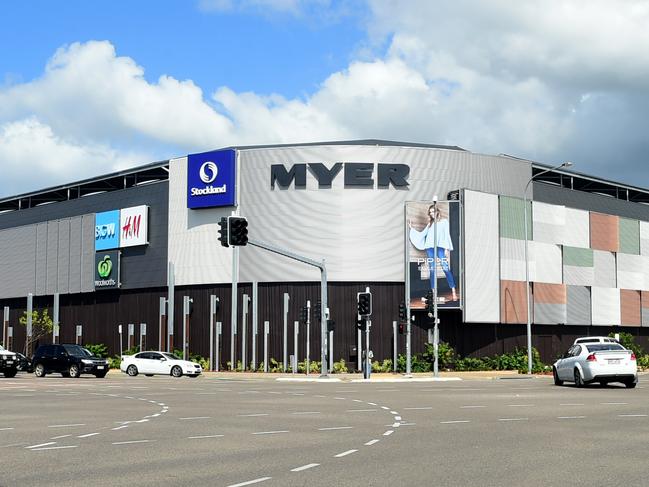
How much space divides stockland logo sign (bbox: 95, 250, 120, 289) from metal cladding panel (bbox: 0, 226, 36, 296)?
32.4 feet

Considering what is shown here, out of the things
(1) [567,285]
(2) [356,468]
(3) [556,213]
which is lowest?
(2) [356,468]

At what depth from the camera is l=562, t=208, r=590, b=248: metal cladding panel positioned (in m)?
69.9

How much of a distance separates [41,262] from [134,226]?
13411 mm

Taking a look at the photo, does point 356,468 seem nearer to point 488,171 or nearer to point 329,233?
point 329,233

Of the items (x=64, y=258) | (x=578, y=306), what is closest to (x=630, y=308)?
(x=578, y=306)

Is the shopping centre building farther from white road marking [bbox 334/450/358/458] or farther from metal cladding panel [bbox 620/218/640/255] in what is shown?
white road marking [bbox 334/450/358/458]

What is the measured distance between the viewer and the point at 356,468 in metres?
11.9

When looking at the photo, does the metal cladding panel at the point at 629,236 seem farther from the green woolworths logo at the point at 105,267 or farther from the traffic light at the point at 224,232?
the traffic light at the point at 224,232

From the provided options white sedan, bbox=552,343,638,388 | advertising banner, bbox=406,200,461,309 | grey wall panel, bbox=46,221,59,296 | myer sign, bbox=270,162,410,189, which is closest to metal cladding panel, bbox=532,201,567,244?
advertising banner, bbox=406,200,461,309

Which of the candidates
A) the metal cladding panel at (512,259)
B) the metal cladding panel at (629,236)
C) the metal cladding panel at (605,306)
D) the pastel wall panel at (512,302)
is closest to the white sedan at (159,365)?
the pastel wall panel at (512,302)

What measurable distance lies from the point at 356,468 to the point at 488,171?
184 ft

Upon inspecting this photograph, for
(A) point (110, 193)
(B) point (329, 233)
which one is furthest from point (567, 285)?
(A) point (110, 193)

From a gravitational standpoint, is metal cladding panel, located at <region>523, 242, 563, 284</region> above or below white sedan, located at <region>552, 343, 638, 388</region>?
above

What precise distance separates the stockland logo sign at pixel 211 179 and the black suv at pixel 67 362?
18383 mm
